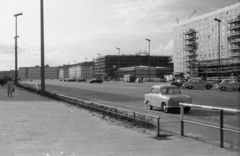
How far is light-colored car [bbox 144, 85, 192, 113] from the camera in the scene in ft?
51.0

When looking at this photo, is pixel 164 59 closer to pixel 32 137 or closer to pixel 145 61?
pixel 145 61

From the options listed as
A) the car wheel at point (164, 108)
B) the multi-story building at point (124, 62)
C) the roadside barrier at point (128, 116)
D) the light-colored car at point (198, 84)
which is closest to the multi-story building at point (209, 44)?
the light-colored car at point (198, 84)

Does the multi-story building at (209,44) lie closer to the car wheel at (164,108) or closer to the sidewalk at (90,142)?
the car wheel at (164,108)

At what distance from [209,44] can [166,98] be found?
95.5 metres

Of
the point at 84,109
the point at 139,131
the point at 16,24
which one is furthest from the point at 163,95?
the point at 16,24

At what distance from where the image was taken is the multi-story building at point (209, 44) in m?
94.0

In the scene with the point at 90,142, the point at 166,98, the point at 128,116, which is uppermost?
the point at 166,98

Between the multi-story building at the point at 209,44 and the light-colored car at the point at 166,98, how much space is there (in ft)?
247

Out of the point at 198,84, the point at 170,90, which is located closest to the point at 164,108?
the point at 170,90

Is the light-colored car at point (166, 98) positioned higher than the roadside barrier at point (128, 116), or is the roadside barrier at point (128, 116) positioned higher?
the light-colored car at point (166, 98)

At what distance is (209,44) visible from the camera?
107 metres

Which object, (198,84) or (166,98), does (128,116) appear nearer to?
(166,98)

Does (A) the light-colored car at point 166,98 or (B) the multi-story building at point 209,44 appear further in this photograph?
(B) the multi-story building at point 209,44

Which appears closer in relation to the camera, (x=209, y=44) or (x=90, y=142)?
(x=90, y=142)
